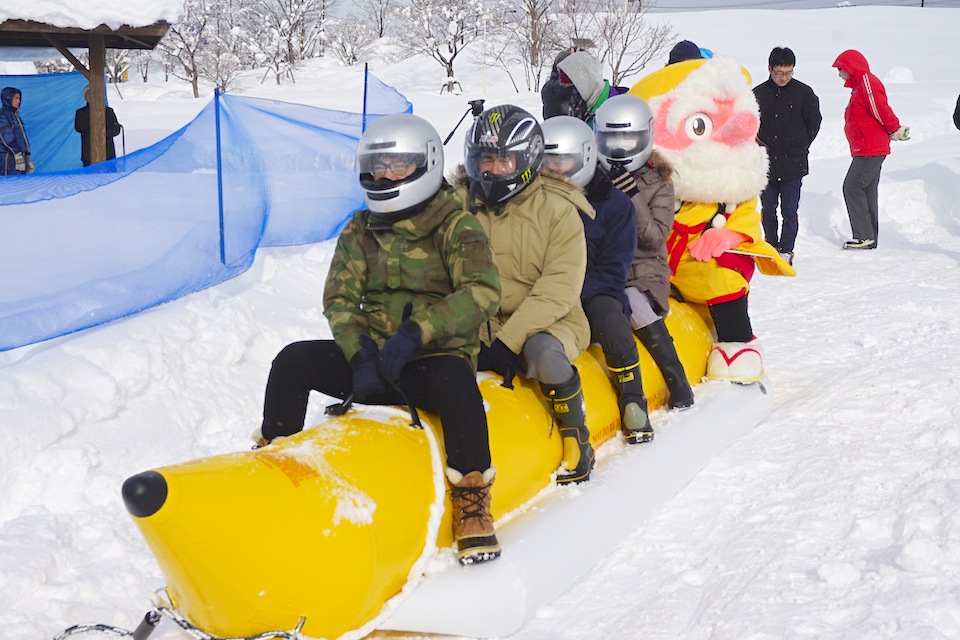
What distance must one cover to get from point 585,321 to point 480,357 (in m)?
0.52

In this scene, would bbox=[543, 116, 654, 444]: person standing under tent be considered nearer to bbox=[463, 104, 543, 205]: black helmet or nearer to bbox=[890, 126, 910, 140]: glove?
bbox=[463, 104, 543, 205]: black helmet

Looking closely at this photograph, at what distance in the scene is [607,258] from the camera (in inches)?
175

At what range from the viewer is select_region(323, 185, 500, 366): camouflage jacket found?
3371mm

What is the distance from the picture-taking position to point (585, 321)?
13.5 feet

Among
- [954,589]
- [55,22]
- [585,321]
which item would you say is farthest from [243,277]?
[954,589]

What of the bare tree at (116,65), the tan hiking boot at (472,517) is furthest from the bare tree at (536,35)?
the tan hiking boot at (472,517)

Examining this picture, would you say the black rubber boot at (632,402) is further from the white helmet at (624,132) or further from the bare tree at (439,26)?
the bare tree at (439,26)

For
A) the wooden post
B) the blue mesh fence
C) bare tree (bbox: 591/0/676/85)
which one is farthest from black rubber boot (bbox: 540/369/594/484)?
bare tree (bbox: 591/0/676/85)

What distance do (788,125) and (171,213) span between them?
19.1 feet

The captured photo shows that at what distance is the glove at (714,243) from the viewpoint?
17.2 ft

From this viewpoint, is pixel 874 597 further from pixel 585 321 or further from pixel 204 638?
pixel 204 638

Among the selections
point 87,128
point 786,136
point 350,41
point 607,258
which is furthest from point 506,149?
point 350,41

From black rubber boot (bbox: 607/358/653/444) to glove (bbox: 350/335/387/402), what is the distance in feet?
4.67

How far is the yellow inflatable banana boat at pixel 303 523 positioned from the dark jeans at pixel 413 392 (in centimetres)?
10
